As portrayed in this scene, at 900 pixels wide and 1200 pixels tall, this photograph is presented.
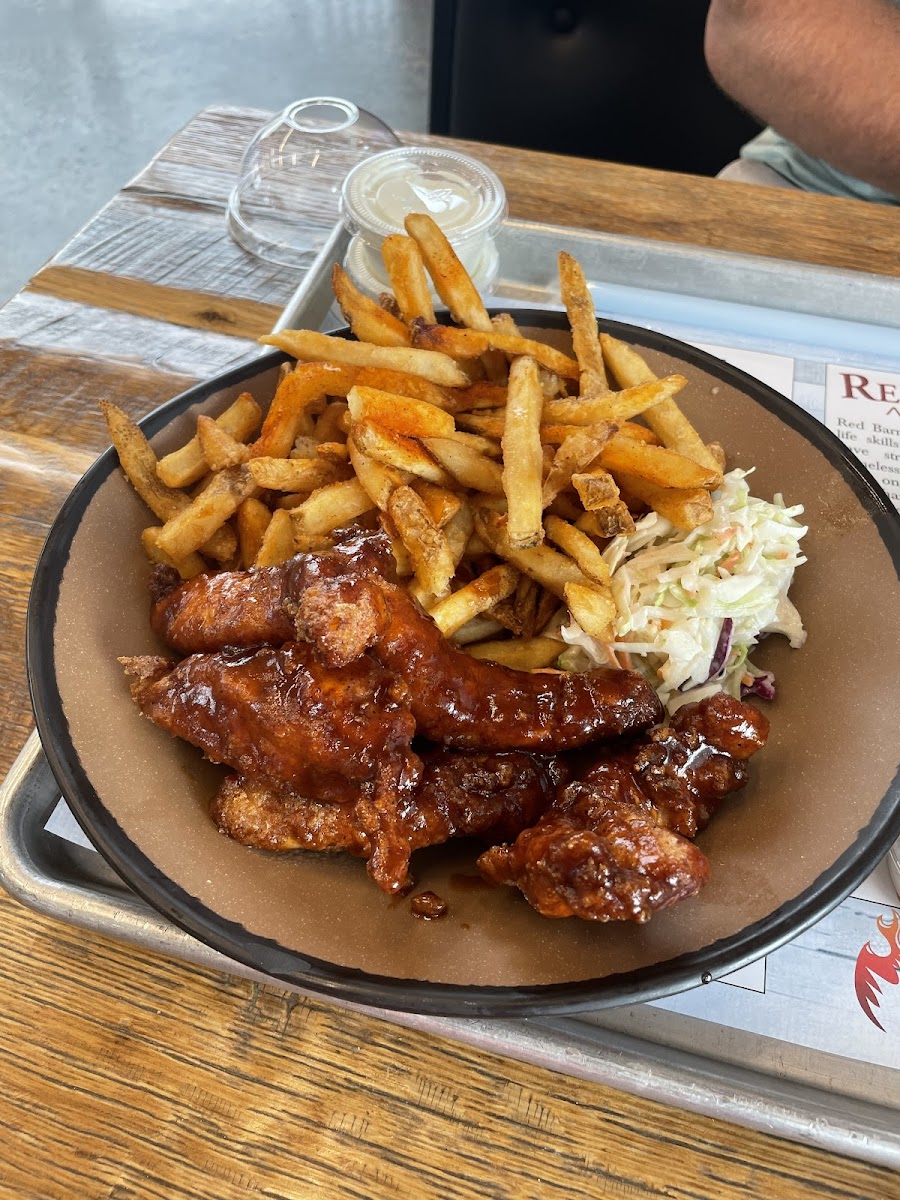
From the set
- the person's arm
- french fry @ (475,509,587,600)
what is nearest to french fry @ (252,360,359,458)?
french fry @ (475,509,587,600)

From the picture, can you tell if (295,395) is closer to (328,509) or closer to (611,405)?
(328,509)

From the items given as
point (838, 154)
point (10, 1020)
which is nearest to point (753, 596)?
point (10, 1020)

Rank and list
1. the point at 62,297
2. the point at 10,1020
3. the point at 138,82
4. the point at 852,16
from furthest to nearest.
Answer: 1. the point at 138,82
2. the point at 852,16
3. the point at 62,297
4. the point at 10,1020

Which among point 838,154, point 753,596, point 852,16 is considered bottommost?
point 753,596

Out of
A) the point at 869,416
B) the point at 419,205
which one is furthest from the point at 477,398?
the point at 869,416

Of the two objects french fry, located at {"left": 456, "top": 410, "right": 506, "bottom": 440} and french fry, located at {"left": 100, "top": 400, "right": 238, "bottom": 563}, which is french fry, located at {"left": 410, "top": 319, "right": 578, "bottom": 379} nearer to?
french fry, located at {"left": 456, "top": 410, "right": 506, "bottom": 440}

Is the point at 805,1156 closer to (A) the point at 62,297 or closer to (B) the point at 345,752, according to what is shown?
(B) the point at 345,752
